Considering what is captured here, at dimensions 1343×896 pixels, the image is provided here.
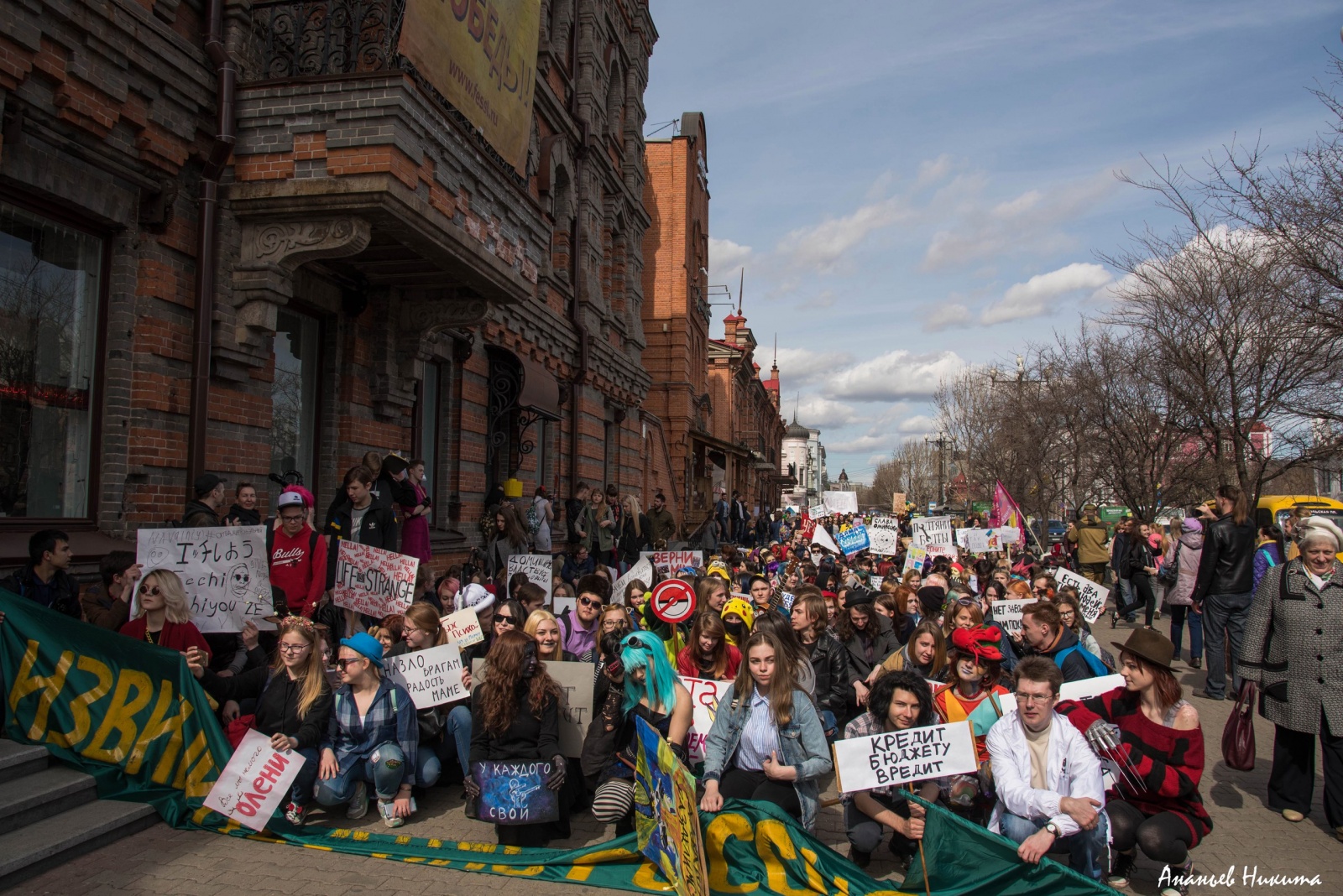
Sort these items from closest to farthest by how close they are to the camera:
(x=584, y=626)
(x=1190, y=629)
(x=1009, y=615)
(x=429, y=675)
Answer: (x=429, y=675) → (x=584, y=626) → (x=1009, y=615) → (x=1190, y=629)

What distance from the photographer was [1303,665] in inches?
225

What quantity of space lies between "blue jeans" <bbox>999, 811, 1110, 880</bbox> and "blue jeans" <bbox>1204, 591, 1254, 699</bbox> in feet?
16.5

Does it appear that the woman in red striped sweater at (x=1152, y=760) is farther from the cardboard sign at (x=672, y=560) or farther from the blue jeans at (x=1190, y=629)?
the blue jeans at (x=1190, y=629)

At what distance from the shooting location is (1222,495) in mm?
8867

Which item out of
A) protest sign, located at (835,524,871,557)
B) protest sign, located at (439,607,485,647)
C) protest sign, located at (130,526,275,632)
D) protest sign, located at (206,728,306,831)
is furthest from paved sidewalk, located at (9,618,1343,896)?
protest sign, located at (835,524,871,557)

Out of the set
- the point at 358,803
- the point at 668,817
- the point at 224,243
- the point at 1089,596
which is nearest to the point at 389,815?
the point at 358,803

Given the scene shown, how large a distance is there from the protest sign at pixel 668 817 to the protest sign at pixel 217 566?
296 centimetres

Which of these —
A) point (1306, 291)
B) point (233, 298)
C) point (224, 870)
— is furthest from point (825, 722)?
point (1306, 291)

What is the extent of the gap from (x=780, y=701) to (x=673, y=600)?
9.33 feet

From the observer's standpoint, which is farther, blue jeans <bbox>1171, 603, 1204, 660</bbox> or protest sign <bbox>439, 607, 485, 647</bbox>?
blue jeans <bbox>1171, 603, 1204, 660</bbox>

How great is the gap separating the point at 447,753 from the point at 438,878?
4.82 feet

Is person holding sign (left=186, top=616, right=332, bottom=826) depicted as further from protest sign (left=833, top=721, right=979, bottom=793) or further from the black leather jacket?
the black leather jacket

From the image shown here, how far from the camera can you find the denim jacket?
5.04 meters

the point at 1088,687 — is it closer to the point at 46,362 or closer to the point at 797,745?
the point at 797,745
